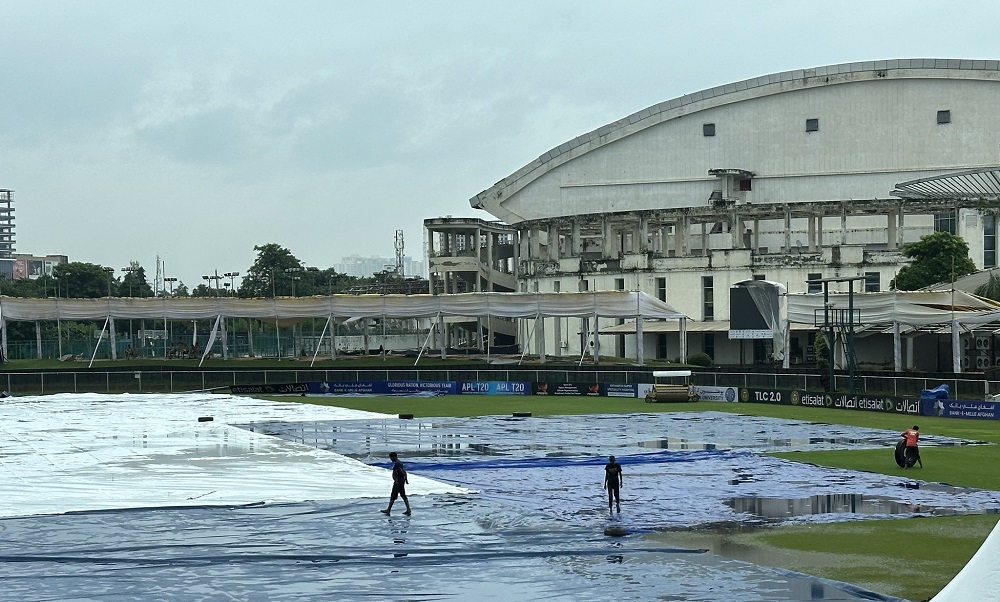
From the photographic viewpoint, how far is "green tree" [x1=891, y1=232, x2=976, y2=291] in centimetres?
9769

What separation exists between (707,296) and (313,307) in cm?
3585

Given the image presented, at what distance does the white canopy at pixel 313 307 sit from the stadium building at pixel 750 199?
851 cm

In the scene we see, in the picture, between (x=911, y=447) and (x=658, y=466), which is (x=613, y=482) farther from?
(x=911, y=447)

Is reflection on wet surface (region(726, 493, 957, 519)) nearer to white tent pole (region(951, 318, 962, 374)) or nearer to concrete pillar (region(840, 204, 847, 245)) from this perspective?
white tent pole (region(951, 318, 962, 374))

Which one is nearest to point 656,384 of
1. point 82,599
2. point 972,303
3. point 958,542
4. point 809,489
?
point 972,303

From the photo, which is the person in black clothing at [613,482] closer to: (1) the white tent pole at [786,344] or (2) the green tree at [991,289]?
(1) the white tent pole at [786,344]

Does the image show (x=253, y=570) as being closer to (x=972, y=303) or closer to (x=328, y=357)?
(x=972, y=303)

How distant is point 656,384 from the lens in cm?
7669

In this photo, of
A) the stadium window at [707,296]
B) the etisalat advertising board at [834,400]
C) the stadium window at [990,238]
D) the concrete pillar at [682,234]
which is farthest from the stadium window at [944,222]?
the etisalat advertising board at [834,400]

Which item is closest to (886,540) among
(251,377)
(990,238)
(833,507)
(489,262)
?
(833,507)

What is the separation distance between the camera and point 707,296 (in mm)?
110938

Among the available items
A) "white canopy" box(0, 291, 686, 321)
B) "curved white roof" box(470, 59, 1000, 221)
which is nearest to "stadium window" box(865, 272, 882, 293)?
"white canopy" box(0, 291, 686, 321)

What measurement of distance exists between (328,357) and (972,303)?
186 ft

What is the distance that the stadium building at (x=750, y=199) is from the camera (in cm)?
10719
